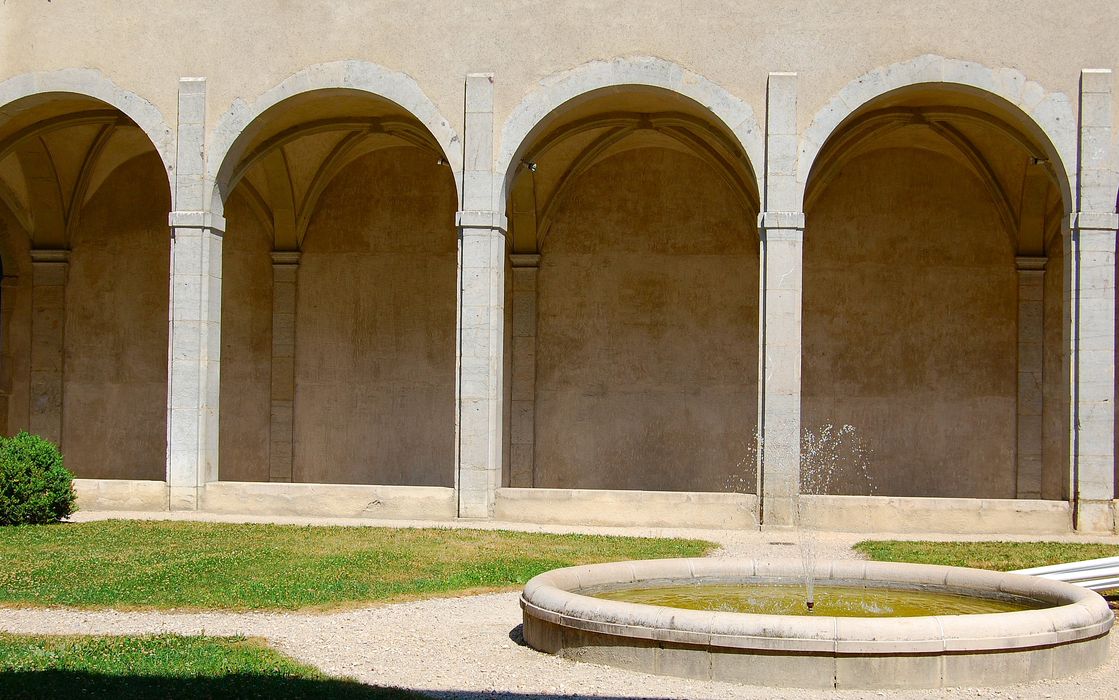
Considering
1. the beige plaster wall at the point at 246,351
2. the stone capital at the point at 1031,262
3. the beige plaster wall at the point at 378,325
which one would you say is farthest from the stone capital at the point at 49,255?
the stone capital at the point at 1031,262

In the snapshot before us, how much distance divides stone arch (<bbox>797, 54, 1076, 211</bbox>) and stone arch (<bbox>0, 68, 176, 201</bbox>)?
8467mm

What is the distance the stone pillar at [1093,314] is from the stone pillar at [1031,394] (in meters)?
5.79

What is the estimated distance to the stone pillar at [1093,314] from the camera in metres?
15.8

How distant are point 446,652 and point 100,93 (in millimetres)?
12109

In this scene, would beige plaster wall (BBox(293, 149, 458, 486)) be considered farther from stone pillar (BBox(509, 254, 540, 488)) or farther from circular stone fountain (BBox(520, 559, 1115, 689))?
circular stone fountain (BBox(520, 559, 1115, 689))

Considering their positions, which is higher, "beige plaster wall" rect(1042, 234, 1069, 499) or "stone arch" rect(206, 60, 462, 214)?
"stone arch" rect(206, 60, 462, 214)

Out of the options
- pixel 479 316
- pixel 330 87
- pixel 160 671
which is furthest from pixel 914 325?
pixel 160 671

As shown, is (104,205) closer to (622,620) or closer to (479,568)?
(479,568)

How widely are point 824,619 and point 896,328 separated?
1576 cm

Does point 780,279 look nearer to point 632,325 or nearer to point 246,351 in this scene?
point 632,325

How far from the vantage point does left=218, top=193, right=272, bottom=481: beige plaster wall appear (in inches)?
924

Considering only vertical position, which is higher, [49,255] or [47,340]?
[49,255]

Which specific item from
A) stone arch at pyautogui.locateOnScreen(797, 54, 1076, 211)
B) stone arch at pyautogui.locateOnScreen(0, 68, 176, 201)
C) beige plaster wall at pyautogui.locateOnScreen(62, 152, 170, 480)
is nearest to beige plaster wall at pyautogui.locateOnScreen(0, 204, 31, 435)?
beige plaster wall at pyautogui.locateOnScreen(62, 152, 170, 480)

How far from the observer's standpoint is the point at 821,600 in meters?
9.27
